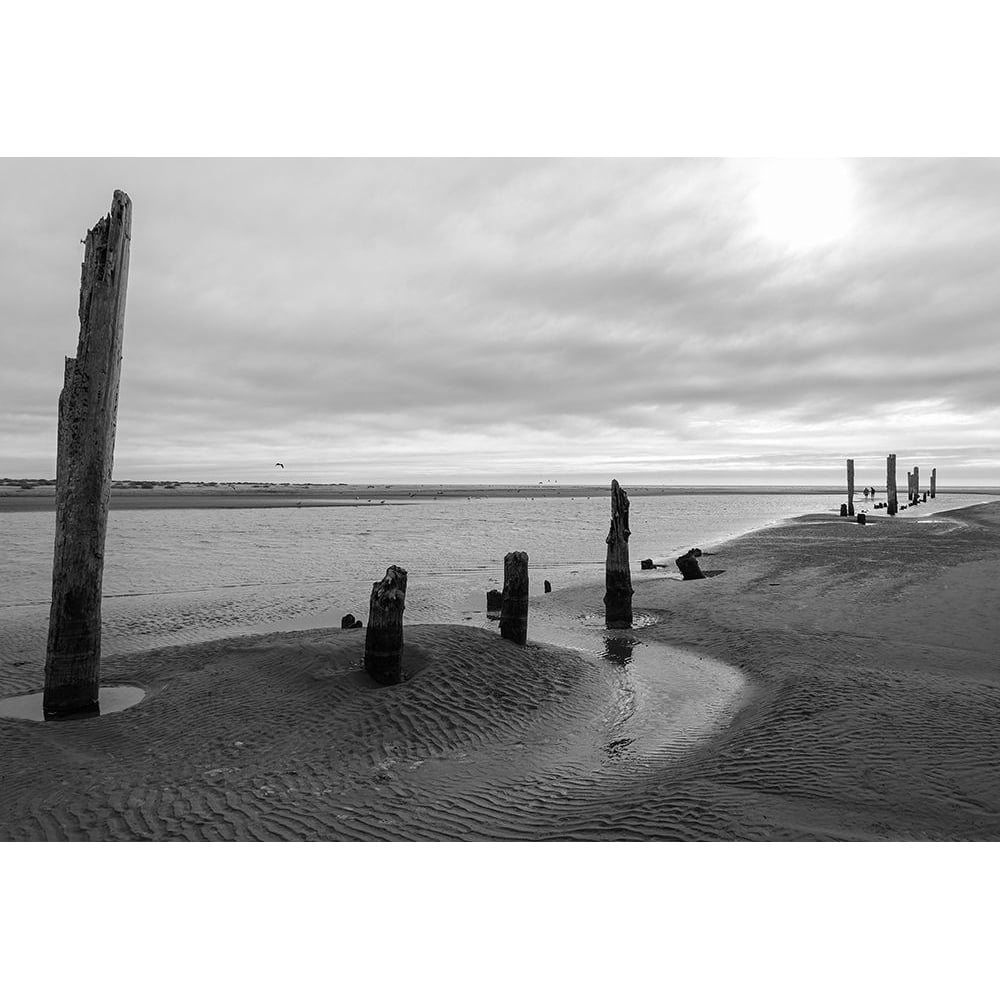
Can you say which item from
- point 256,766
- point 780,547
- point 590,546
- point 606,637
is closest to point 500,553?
point 590,546

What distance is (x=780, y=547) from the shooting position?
2756 cm

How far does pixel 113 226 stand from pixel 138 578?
15899 millimetres

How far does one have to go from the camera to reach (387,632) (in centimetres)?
860

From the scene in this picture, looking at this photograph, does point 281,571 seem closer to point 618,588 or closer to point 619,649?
point 618,588

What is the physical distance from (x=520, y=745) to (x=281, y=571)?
17.3m

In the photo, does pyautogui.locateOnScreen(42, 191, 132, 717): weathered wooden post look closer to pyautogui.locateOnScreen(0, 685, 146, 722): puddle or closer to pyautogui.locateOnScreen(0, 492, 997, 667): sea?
pyautogui.locateOnScreen(0, 685, 146, 722): puddle

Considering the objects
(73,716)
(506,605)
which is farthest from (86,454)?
(506,605)

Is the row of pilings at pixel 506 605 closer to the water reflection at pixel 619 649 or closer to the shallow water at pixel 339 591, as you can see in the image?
the shallow water at pixel 339 591

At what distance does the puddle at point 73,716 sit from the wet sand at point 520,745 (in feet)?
0.94

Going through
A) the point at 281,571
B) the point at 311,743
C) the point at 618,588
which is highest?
the point at 618,588

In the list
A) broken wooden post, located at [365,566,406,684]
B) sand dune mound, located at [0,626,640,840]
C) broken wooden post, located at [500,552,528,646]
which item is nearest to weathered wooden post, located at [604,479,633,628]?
sand dune mound, located at [0,626,640,840]

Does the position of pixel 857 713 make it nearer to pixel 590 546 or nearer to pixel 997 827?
pixel 997 827

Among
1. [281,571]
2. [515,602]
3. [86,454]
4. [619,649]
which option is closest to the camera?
[86,454]

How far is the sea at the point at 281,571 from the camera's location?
14.0 meters
